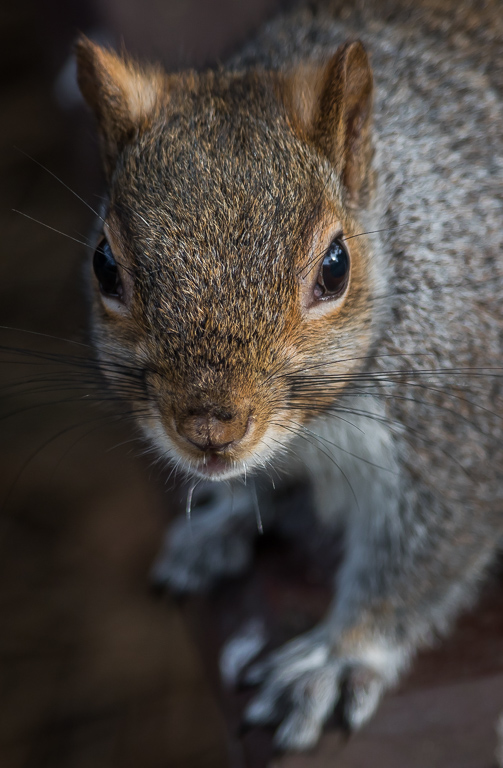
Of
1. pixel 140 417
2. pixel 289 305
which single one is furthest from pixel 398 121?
pixel 140 417

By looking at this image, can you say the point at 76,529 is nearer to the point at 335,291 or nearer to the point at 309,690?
the point at 309,690

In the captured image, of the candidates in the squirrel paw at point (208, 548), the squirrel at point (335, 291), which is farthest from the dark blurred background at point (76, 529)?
the squirrel at point (335, 291)

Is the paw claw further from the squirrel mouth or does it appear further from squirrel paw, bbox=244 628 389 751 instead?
the squirrel mouth

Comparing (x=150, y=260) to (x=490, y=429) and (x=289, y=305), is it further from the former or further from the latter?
(x=490, y=429)

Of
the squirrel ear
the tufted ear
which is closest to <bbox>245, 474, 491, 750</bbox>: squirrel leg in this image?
the tufted ear

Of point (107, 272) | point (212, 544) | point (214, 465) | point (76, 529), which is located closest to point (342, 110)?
point (107, 272)

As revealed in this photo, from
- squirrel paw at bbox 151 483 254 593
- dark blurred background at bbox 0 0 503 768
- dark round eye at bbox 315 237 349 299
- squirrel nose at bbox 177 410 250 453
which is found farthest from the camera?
dark blurred background at bbox 0 0 503 768
